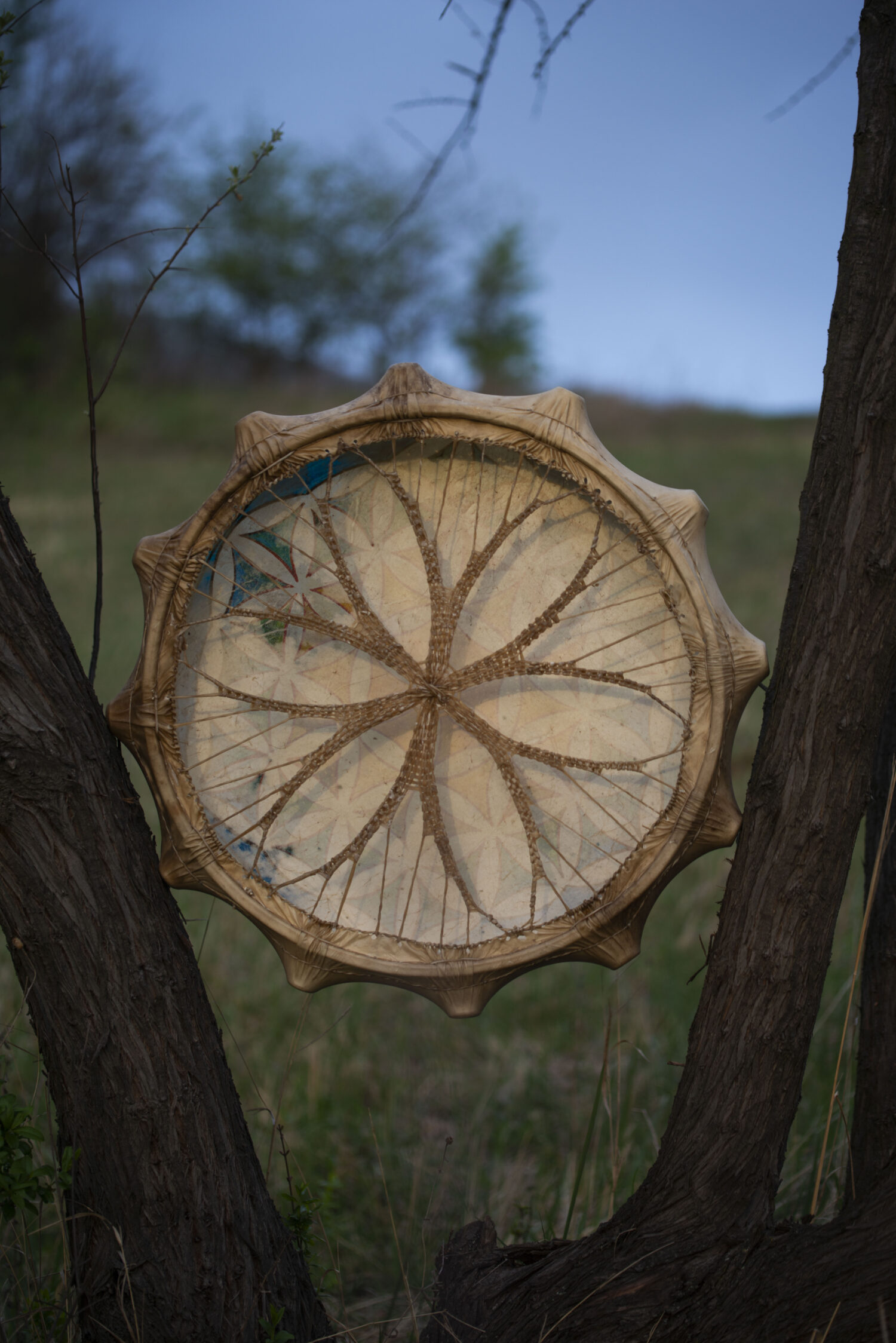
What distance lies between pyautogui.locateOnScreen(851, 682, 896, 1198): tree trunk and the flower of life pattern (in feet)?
0.96

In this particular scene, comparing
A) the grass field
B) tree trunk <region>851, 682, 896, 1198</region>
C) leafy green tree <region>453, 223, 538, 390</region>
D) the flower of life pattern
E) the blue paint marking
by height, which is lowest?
the grass field

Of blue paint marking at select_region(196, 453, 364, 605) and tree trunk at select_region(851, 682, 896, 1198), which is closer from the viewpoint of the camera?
tree trunk at select_region(851, 682, 896, 1198)

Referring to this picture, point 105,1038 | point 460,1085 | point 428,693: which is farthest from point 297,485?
point 460,1085

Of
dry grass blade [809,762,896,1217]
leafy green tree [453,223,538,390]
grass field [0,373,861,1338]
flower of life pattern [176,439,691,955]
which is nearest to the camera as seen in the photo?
dry grass blade [809,762,896,1217]

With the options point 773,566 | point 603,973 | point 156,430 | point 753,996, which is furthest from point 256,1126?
Result: point 156,430

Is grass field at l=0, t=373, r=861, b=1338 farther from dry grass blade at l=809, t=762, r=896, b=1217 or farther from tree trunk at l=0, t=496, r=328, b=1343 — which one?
dry grass blade at l=809, t=762, r=896, b=1217

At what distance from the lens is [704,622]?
4.11 feet

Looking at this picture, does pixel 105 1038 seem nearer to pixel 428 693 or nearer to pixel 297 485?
pixel 428 693

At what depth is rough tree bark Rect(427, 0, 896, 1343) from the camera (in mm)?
1077

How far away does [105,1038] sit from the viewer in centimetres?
116

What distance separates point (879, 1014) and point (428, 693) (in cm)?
75

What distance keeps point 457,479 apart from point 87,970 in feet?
2.75

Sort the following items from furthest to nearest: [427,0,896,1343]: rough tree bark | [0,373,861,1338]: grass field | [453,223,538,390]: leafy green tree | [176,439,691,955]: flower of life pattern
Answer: [453,223,538,390]: leafy green tree → [0,373,861,1338]: grass field → [176,439,691,955]: flower of life pattern → [427,0,896,1343]: rough tree bark

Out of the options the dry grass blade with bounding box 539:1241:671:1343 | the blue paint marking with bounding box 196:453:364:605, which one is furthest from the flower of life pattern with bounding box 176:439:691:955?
the dry grass blade with bounding box 539:1241:671:1343
